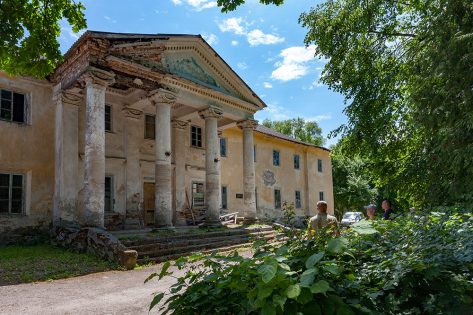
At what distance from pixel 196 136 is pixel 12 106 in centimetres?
895

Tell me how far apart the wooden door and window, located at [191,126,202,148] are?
358cm

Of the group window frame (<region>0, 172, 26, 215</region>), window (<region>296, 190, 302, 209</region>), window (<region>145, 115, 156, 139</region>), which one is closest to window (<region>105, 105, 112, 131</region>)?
window (<region>145, 115, 156, 139</region>)

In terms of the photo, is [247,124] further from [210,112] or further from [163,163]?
[163,163]

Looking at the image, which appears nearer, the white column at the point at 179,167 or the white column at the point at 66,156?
the white column at the point at 66,156

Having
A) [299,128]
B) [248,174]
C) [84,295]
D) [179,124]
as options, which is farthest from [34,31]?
[299,128]

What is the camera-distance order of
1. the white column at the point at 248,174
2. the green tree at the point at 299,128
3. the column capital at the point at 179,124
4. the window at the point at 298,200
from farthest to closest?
the green tree at the point at 299,128, the window at the point at 298,200, the column capital at the point at 179,124, the white column at the point at 248,174

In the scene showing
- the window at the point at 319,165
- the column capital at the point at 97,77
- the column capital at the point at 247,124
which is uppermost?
the column capital at the point at 97,77

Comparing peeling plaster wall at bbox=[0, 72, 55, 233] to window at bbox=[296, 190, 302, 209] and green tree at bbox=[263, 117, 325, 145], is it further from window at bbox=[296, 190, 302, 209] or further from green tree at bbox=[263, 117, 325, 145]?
green tree at bbox=[263, 117, 325, 145]

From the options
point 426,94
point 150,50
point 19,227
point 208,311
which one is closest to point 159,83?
point 150,50

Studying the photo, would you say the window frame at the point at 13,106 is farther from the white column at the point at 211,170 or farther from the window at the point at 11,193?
the white column at the point at 211,170

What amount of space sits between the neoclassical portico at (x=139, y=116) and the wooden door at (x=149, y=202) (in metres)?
0.32

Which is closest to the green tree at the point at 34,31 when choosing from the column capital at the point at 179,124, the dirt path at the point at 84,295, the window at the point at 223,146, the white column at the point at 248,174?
the dirt path at the point at 84,295

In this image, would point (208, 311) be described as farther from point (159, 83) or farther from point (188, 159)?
point (188, 159)

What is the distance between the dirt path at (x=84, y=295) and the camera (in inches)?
242
